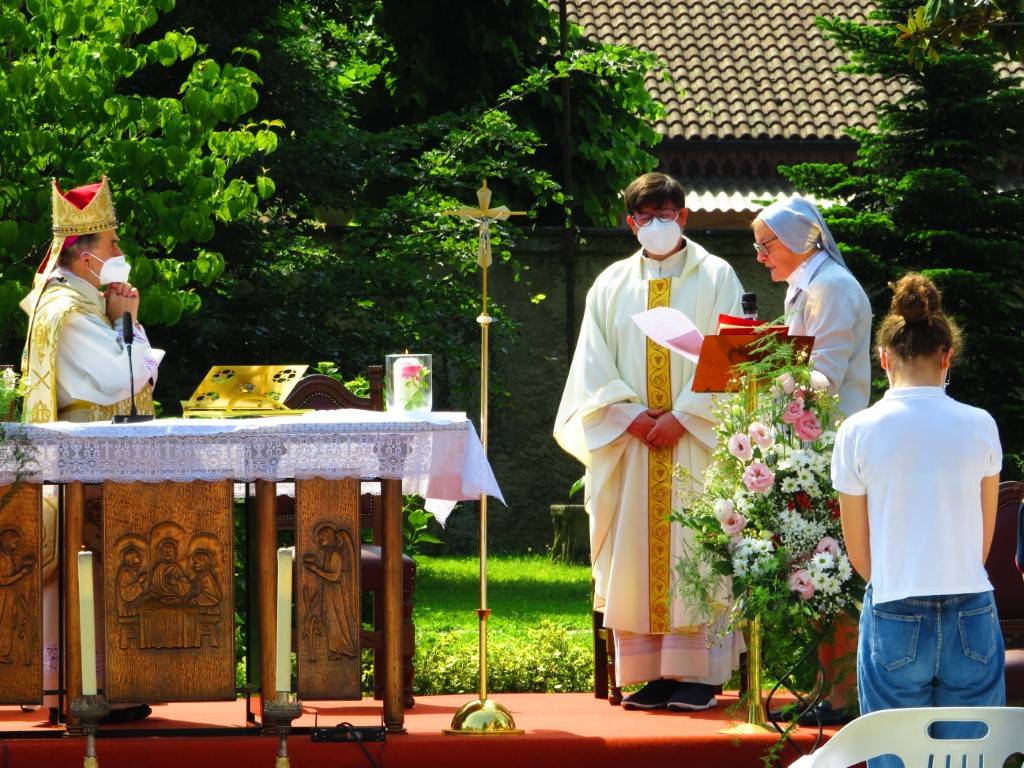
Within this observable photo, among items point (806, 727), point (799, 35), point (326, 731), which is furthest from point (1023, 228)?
point (799, 35)

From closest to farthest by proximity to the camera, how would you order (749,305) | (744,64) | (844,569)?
(844,569)
(749,305)
(744,64)

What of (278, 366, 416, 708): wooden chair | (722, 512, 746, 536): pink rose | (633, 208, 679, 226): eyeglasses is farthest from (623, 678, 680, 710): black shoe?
(633, 208, 679, 226): eyeglasses

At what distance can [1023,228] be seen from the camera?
11.0 m

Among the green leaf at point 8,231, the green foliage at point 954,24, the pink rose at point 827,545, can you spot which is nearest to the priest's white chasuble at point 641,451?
the pink rose at point 827,545

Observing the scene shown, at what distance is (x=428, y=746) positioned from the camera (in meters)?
5.69

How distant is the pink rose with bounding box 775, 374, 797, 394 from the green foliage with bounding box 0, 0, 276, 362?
388cm

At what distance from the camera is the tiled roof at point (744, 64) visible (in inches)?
734

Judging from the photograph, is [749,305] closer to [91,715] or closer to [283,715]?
[283,715]

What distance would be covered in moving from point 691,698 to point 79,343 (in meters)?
2.56

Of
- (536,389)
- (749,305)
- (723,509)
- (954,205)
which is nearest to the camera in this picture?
(723,509)

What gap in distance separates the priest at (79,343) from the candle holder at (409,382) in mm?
902

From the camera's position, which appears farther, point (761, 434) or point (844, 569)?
point (761, 434)

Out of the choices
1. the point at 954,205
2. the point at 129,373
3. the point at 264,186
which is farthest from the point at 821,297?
the point at 954,205

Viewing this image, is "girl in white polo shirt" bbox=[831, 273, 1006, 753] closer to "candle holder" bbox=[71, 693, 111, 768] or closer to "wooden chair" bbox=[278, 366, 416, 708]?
"candle holder" bbox=[71, 693, 111, 768]
